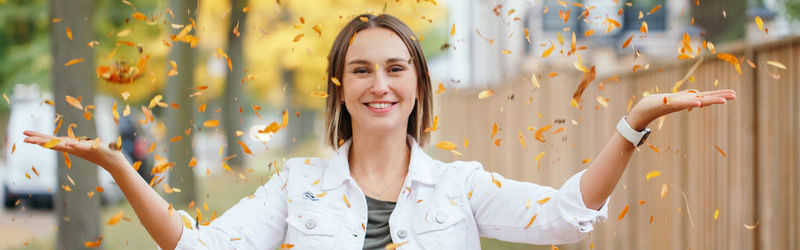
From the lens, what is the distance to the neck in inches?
99.8

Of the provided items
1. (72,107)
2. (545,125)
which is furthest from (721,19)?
(72,107)

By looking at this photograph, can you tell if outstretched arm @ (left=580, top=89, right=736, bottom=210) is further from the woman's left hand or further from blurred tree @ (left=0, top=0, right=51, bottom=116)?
blurred tree @ (left=0, top=0, right=51, bottom=116)

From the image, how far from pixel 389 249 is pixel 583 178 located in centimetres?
59

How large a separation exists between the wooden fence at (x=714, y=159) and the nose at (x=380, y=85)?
42 centimetres

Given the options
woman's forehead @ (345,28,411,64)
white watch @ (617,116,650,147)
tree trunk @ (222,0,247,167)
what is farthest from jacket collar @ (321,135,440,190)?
tree trunk @ (222,0,247,167)

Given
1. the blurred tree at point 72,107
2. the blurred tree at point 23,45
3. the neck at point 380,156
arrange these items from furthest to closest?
the blurred tree at point 23,45 < the blurred tree at point 72,107 < the neck at point 380,156

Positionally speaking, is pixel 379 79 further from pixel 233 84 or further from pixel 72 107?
pixel 233 84

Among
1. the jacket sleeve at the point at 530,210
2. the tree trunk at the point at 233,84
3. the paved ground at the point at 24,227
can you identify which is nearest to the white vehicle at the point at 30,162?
the paved ground at the point at 24,227

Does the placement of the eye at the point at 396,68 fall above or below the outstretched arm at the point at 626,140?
above

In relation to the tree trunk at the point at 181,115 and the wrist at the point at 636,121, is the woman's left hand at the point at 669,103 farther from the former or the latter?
the tree trunk at the point at 181,115

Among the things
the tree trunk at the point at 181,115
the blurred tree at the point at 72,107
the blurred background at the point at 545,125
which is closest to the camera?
the blurred background at the point at 545,125

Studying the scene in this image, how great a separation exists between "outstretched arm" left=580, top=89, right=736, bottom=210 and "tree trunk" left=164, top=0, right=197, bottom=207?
273 inches

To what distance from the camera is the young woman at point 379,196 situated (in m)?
2.25

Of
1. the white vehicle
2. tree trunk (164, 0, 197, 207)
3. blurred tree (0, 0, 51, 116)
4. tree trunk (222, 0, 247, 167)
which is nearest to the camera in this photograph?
tree trunk (164, 0, 197, 207)
